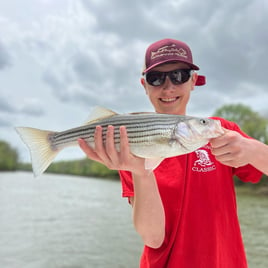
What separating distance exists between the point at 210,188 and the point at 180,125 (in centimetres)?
69

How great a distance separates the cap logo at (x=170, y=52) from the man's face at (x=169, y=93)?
0.10 meters

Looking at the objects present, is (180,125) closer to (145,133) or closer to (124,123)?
(145,133)

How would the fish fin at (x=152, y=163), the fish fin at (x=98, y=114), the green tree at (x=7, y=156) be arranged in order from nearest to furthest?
the fish fin at (x=152, y=163) → the fish fin at (x=98, y=114) → the green tree at (x=7, y=156)

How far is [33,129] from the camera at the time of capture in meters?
3.07

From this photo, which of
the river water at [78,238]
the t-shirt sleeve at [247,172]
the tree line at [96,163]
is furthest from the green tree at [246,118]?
the t-shirt sleeve at [247,172]

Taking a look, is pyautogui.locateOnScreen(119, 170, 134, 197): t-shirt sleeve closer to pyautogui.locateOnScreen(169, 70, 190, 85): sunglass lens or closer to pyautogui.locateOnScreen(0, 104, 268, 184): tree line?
pyautogui.locateOnScreen(169, 70, 190, 85): sunglass lens

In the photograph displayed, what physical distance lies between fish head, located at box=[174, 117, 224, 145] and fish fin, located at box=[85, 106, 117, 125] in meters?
0.66

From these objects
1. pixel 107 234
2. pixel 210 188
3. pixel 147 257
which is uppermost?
pixel 210 188

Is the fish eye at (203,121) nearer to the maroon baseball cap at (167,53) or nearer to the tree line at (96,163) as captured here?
the maroon baseball cap at (167,53)

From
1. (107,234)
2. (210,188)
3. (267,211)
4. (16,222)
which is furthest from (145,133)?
(267,211)

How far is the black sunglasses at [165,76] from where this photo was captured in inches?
113

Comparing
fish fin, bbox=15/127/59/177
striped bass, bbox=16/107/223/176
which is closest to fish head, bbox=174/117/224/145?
striped bass, bbox=16/107/223/176

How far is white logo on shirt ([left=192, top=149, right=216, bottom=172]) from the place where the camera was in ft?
8.94

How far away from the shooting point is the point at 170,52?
9.38 ft
